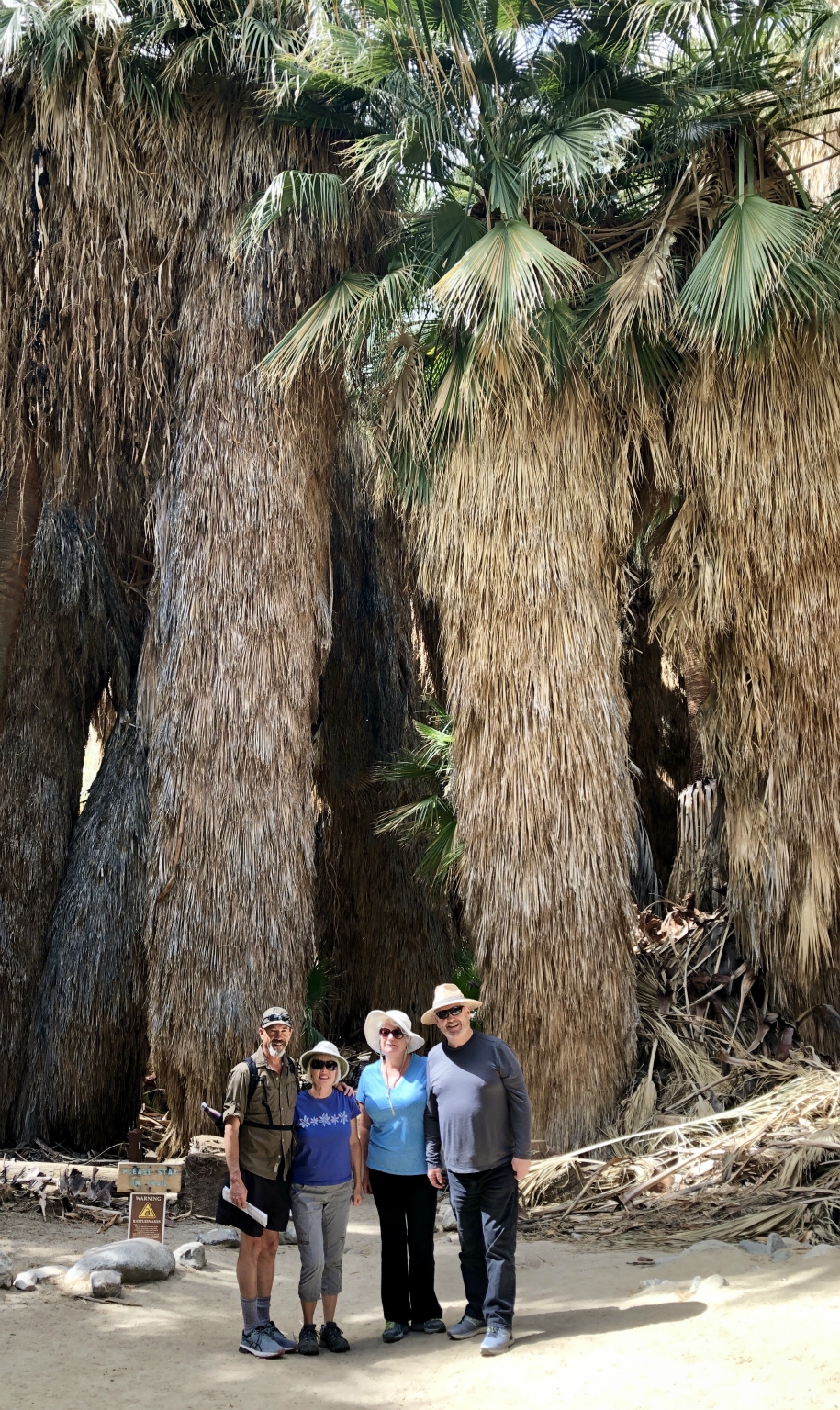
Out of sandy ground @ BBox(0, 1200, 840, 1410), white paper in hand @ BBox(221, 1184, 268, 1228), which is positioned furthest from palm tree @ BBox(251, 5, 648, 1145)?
white paper in hand @ BBox(221, 1184, 268, 1228)

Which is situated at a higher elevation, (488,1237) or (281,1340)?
(488,1237)

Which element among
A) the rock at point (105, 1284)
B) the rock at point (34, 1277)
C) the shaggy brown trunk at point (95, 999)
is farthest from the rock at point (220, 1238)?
the shaggy brown trunk at point (95, 999)

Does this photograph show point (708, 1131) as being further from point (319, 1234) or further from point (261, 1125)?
point (261, 1125)

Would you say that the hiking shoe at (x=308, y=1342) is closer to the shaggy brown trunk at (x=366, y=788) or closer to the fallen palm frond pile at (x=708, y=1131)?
the fallen palm frond pile at (x=708, y=1131)

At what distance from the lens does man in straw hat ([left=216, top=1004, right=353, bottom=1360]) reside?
4602mm

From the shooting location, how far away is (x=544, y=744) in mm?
7973

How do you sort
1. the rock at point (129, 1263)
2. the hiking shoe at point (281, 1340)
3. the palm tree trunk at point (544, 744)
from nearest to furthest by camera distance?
the hiking shoe at point (281, 1340), the rock at point (129, 1263), the palm tree trunk at point (544, 744)

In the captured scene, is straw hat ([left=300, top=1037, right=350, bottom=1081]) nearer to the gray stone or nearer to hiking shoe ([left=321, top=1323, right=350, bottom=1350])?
hiking shoe ([left=321, top=1323, right=350, bottom=1350])

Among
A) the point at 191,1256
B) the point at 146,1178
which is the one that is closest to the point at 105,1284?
the point at 146,1178

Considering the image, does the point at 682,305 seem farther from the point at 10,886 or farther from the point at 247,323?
the point at 10,886

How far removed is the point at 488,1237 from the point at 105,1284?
1884mm

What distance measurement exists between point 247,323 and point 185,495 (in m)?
1.37

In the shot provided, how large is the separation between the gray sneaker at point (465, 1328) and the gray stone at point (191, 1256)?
6.30 ft

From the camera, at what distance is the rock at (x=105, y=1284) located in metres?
5.34
